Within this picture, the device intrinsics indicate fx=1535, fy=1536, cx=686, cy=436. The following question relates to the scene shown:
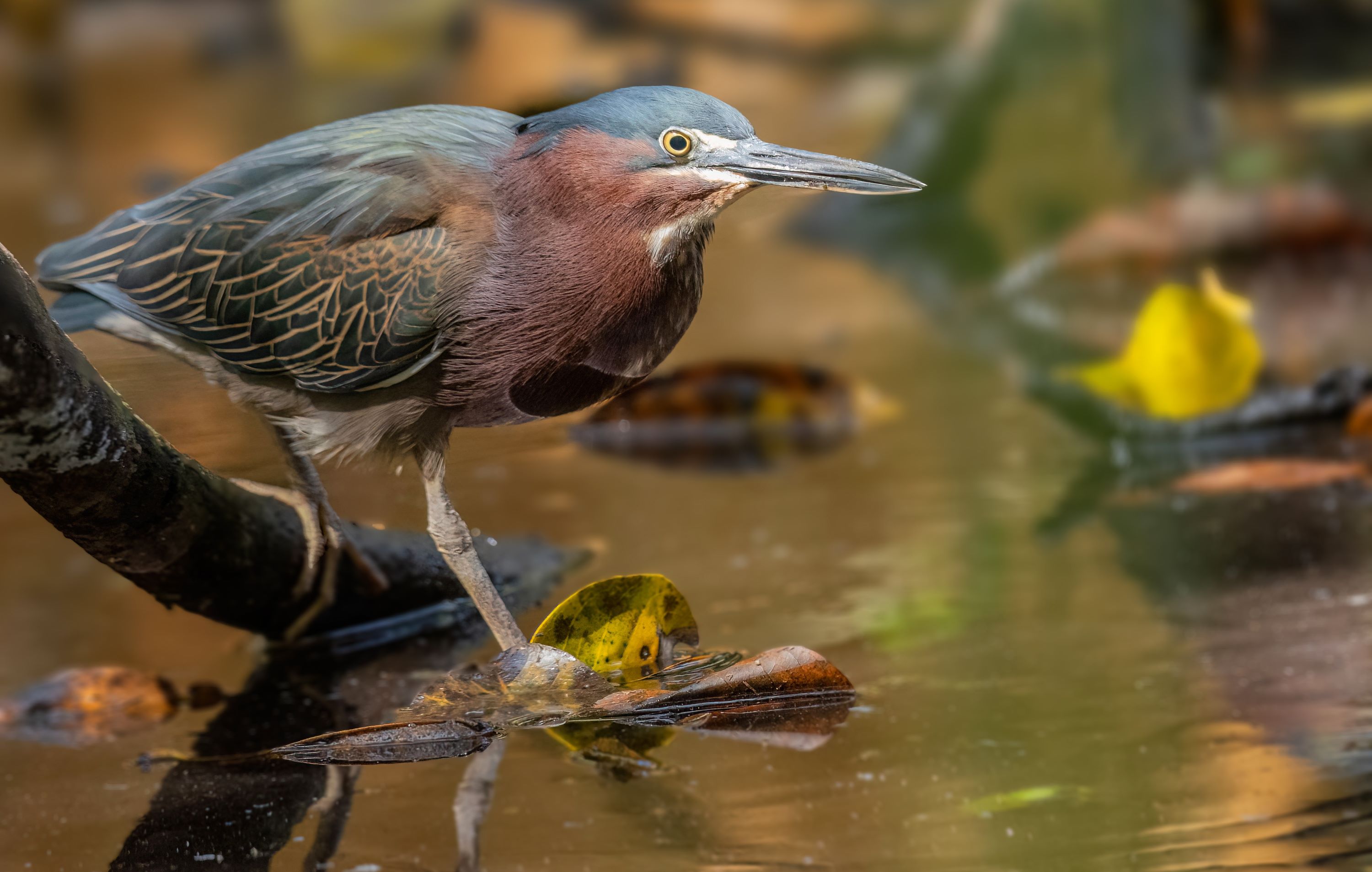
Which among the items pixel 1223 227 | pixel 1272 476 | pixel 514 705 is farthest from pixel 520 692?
pixel 1223 227

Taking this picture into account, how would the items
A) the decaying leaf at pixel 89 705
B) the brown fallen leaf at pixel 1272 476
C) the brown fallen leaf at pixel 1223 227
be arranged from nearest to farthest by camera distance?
the decaying leaf at pixel 89 705 → the brown fallen leaf at pixel 1272 476 → the brown fallen leaf at pixel 1223 227

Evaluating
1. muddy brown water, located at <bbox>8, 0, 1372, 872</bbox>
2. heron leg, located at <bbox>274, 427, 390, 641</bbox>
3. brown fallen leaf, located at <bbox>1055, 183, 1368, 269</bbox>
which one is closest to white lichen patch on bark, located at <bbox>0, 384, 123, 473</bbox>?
muddy brown water, located at <bbox>8, 0, 1372, 872</bbox>

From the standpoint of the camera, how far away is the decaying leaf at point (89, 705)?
239 centimetres

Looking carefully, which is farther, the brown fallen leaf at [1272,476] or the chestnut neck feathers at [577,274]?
the brown fallen leaf at [1272,476]

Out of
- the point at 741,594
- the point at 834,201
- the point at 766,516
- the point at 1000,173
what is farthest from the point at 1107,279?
the point at 741,594

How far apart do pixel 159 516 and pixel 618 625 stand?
63cm

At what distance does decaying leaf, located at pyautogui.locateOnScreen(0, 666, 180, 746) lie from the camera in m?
2.39

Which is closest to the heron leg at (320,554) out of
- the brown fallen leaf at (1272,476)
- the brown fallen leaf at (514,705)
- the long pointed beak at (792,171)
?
the brown fallen leaf at (514,705)

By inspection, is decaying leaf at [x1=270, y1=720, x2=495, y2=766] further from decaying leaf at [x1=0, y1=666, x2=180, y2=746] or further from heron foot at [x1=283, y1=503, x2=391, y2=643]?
decaying leaf at [x1=0, y1=666, x2=180, y2=746]

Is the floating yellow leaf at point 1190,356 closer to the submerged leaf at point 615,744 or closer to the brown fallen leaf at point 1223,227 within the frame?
the brown fallen leaf at point 1223,227

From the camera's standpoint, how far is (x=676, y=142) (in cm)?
167

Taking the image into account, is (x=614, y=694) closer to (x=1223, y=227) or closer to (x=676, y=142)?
(x=676, y=142)

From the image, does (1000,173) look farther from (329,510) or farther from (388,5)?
(329,510)

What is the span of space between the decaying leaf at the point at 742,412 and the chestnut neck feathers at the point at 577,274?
7.37ft
